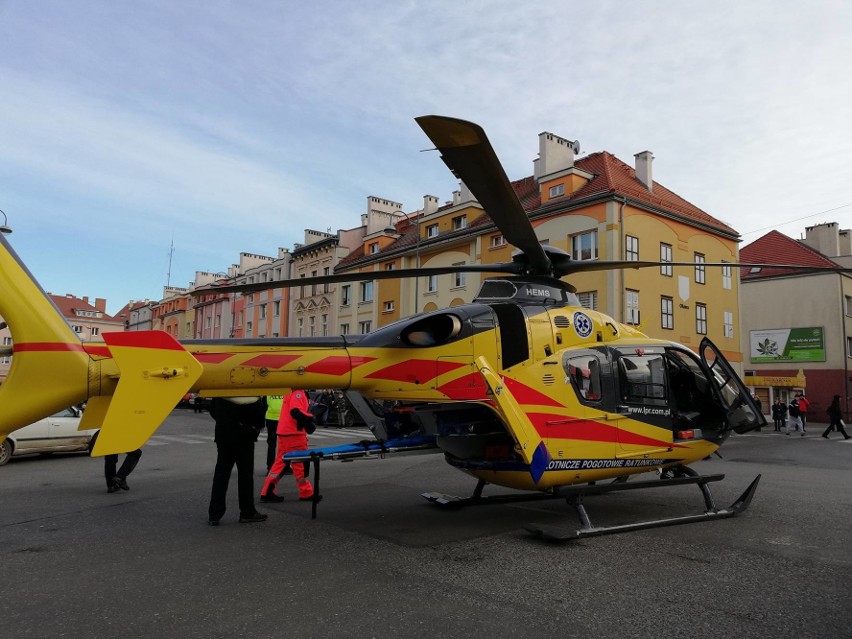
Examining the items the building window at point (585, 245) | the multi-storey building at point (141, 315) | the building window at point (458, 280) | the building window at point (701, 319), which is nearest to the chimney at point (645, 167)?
the building window at point (585, 245)

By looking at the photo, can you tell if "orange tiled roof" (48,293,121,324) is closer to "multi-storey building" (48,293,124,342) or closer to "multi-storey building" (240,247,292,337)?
"multi-storey building" (48,293,124,342)

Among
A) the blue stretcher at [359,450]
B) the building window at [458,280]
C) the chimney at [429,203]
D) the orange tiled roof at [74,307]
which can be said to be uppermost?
the chimney at [429,203]

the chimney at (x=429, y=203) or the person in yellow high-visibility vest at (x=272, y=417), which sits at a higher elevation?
the chimney at (x=429, y=203)

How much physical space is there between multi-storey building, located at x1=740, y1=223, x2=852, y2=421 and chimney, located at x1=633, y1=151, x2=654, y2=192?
11.6 m

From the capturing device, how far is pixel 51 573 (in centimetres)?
526

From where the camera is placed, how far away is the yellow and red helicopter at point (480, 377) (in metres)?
4.86

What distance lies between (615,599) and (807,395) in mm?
41003

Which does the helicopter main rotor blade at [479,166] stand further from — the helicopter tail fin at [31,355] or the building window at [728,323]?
the building window at [728,323]

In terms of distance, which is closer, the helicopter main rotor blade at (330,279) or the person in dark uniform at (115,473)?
the helicopter main rotor blade at (330,279)

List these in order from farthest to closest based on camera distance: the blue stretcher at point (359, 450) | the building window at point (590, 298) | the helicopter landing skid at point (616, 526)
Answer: the building window at point (590, 298) → the blue stretcher at point (359, 450) → the helicopter landing skid at point (616, 526)

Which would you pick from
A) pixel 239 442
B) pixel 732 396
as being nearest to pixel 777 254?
pixel 732 396

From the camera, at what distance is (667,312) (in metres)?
29.9

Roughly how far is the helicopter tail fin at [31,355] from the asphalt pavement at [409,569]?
58.8 inches

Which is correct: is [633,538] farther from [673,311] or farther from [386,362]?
[673,311]
